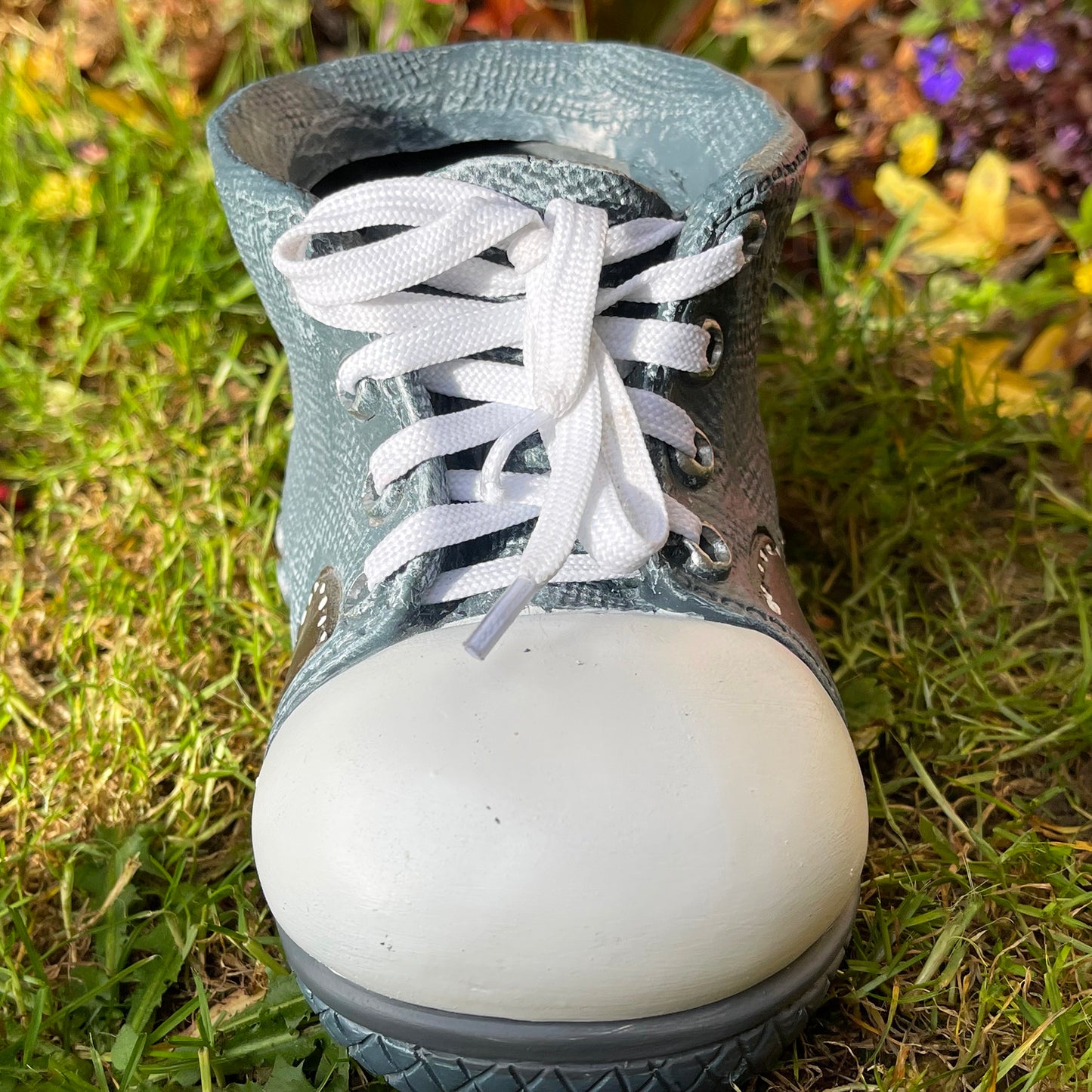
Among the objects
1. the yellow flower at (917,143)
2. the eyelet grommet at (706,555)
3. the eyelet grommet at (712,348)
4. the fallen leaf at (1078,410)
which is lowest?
the fallen leaf at (1078,410)

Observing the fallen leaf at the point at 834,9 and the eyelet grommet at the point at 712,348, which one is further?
the fallen leaf at the point at 834,9

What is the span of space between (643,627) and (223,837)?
0.55 metres

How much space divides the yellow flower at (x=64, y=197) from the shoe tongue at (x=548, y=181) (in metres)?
1.05

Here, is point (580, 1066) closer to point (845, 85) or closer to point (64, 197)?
point (64, 197)

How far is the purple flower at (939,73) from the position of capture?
1.91m

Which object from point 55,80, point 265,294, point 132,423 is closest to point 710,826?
point 265,294

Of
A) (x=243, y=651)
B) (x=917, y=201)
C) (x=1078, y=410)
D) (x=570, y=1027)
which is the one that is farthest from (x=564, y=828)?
(x=917, y=201)

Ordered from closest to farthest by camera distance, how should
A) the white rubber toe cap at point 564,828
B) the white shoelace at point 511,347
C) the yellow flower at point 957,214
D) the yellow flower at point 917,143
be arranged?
the white rubber toe cap at point 564,828 < the white shoelace at point 511,347 < the yellow flower at point 957,214 < the yellow flower at point 917,143

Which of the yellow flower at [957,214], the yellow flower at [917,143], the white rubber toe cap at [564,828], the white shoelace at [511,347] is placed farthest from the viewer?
the yellow flower at [917,143]

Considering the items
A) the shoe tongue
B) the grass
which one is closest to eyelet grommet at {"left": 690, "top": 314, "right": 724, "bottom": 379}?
the shoe tongue

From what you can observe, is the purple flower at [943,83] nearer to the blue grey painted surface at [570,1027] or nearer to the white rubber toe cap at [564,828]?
the white rubber toe cap at [564,828]

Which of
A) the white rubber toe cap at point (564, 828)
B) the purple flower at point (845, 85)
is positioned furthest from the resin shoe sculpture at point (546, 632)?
the purple flower at point (845, 85)

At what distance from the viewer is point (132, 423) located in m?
1.65

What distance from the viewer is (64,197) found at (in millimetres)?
1811
